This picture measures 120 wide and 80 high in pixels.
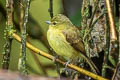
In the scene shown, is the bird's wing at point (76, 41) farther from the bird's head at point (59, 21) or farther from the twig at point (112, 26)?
the twig at point (112, 26)

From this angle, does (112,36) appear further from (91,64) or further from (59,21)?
(59,21)

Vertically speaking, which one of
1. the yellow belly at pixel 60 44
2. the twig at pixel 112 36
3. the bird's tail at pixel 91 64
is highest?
the twig at pixel 112 36

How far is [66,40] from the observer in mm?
3033

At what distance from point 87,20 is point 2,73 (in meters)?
2.33

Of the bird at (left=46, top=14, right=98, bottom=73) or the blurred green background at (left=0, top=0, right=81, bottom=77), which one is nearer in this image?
the bird at (left=46, top=14, right=98, bottom=73)

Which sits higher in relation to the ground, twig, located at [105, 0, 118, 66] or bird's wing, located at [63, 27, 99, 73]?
twig, located at [105, 0, 118, 66]

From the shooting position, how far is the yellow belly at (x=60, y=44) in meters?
2.93

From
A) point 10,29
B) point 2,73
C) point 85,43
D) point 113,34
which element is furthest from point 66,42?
point 2,73

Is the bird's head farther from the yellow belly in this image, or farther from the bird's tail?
the bird's tail

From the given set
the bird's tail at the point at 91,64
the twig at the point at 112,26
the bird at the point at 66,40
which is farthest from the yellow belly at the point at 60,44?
the twig at the point at 112,26

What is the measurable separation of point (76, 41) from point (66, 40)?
128 millimetres

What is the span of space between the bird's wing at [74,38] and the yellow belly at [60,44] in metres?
0.05

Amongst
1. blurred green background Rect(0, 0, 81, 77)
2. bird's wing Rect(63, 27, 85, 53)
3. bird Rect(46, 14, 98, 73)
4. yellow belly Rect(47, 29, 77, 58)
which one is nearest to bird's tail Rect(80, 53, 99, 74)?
bird Rect(46, 14, 98, 73)

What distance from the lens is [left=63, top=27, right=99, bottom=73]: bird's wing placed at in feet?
9.13
